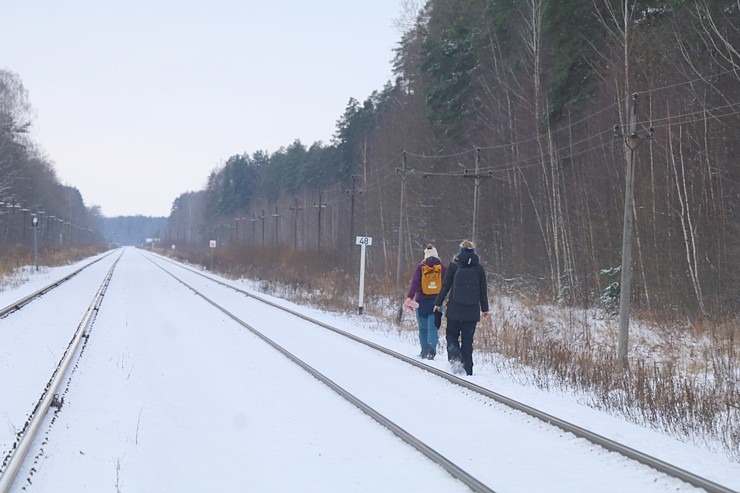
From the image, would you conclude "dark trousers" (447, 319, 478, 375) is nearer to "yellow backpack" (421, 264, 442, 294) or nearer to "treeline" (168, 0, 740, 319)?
"yellow backpack" (421, 264, 442, 294)

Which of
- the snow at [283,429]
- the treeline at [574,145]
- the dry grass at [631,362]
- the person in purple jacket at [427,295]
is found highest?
the treeline at [574,145]

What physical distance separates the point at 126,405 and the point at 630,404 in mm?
6288

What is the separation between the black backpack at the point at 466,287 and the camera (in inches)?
410

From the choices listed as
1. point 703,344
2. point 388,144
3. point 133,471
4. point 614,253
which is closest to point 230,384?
point 133,471

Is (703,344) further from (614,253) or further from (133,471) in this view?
(133,471)

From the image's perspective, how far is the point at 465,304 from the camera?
34.2 feet

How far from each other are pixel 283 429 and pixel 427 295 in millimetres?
5612

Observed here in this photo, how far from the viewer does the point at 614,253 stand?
23.1 m

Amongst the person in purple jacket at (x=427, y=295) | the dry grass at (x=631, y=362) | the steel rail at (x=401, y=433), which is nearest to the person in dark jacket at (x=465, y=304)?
the dry grass at (x=631, y=362)

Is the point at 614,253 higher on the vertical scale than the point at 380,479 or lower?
higher

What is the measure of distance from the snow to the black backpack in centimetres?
127

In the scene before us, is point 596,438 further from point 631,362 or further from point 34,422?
point 631,362

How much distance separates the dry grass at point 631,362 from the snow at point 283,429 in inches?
23.6

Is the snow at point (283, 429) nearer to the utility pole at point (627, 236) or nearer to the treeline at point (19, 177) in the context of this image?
the utility pole at point (627, 236)
